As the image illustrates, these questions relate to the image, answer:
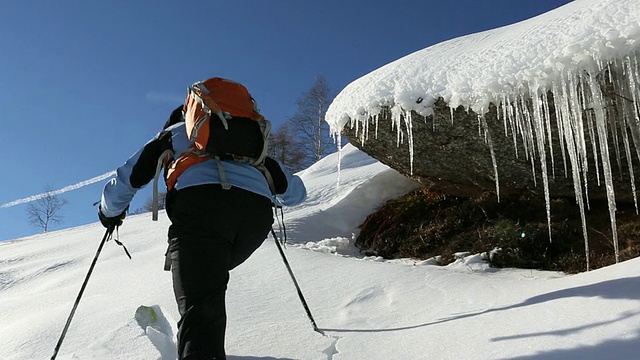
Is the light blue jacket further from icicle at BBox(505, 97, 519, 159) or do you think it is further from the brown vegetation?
the brown vegetation

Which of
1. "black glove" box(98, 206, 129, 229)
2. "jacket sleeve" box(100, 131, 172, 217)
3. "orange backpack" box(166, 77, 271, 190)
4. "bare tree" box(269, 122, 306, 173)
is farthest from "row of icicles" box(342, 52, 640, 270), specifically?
"bare tree" box(269, 122, 306, 173)

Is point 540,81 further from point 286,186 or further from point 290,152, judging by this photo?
point 290,152

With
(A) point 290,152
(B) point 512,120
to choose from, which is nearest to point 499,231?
(B) point 512,120

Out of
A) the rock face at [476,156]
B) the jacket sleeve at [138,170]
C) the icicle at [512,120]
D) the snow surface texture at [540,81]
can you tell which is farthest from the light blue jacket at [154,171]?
the rock face at [476,156]

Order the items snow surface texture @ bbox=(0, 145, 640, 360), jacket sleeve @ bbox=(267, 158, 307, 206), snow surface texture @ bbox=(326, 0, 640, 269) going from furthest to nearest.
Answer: snow surface texture @ bbox=(326, 0, 640, 269)
jacket sleeve @ bbox=(267, 158, 307, 206)
snow surface texture @ bbox=(0, 145, 640, 360)

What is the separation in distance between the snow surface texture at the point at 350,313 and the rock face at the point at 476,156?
1.21 metres

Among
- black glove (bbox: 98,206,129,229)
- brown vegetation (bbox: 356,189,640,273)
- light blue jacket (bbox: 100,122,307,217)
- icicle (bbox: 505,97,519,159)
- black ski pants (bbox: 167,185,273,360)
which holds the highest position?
icicle (bbox: 505,97,519,159)

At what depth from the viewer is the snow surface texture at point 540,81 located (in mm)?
3703

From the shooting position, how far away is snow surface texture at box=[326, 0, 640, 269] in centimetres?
370

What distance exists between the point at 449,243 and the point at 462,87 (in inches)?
80.9

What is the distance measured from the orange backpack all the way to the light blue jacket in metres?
0.04

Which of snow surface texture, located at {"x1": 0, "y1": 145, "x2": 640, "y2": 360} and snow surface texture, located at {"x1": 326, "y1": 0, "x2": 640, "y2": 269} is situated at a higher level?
snow surface texture, located at {"x1": 326, "y1": 0, "x2": 640, "y2": 269}

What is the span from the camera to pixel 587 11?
4133 millimetres

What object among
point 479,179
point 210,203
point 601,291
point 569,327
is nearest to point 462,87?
point 479,179
